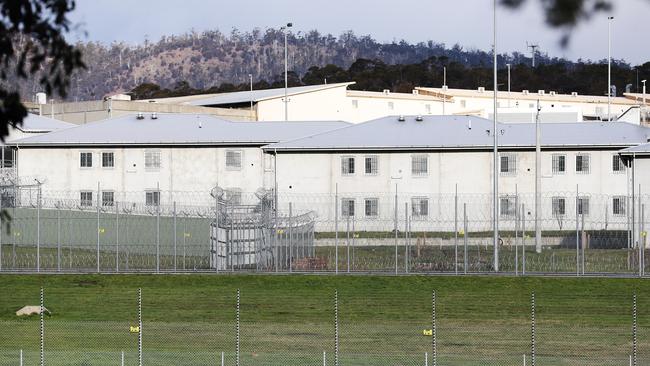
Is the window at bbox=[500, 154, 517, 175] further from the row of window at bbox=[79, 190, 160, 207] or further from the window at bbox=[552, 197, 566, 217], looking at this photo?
the row of window at bbox=[79, 190, 160, 207]

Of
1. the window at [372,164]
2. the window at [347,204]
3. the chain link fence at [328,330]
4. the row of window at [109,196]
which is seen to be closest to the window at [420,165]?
the window at [372,164]

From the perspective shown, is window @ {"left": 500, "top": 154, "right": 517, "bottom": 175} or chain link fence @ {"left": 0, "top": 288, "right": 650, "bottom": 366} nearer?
chain link fence @ {"left": 0, "top": 288, "right": 650, "bottom": 366}

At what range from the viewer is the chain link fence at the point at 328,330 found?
30469 millimetres

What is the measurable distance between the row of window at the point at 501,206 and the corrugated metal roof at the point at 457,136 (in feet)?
8.36

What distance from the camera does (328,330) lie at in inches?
1350

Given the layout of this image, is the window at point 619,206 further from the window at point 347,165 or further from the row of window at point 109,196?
the row of window at point 109,196

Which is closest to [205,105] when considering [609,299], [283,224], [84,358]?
[283,224]

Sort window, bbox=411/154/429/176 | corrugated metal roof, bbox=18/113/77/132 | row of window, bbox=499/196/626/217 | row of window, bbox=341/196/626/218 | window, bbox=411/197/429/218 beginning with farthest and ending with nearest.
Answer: corrugated metal roof, bbox=18/113/77/132 → window, bbox=411/154/429/176 → row of window, bbox=499/196/626/217 → row of window, bbox=341/196/626/218 → window, bbox=411/197/429/218

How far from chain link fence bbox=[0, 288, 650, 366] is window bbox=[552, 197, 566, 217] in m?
23.6

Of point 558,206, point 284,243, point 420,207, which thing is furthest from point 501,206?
point 284,243

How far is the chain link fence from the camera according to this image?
30.5 meters

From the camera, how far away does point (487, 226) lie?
6094cm

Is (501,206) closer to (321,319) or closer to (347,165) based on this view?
(347,165)

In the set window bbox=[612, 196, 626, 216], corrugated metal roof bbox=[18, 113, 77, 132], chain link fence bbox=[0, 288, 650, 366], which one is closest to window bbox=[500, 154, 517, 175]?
window bbox=[612, 196, 626, 216]
